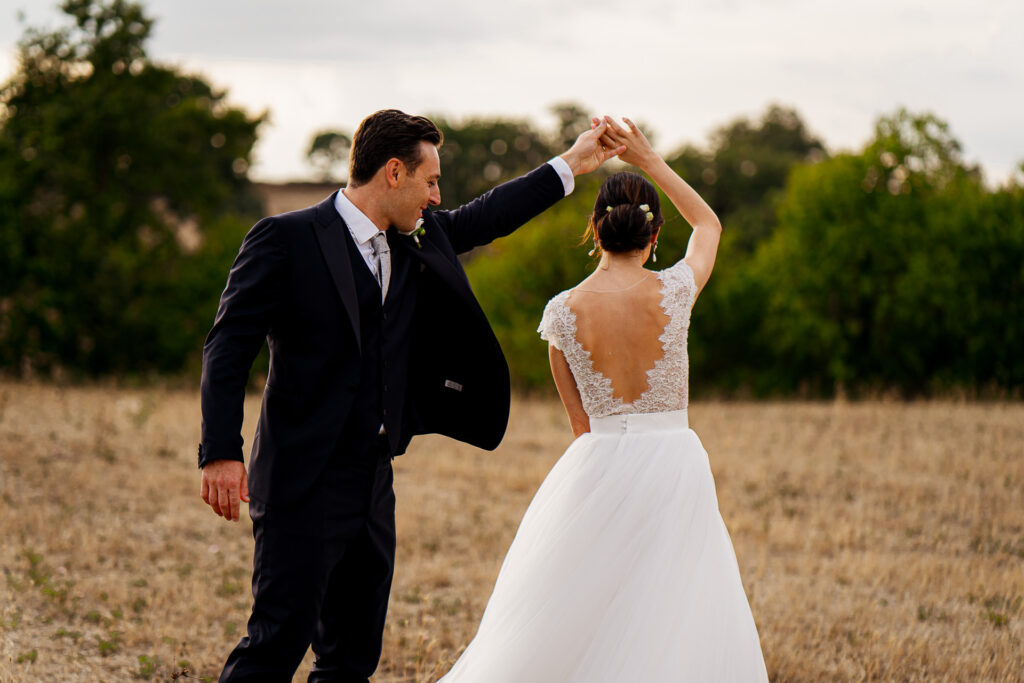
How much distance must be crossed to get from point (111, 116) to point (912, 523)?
22.0 meters

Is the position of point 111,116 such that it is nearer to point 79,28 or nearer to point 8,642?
point 79,28

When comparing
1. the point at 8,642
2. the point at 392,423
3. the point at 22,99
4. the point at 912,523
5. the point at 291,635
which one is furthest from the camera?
the point at 22,99

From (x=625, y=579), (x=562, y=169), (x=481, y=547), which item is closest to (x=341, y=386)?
(x=625, y=579)

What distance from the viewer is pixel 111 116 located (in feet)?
79.8

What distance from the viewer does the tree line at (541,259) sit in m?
22.5

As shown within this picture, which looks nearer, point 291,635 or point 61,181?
point 291,635

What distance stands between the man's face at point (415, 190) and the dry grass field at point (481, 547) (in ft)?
9.10

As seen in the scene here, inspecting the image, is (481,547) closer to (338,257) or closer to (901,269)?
(338,257)

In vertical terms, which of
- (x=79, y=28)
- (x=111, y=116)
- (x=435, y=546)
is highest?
(x=79, y=28)

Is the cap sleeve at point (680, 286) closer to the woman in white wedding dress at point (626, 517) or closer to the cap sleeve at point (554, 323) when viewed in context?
the woman in white wedding dress at point (626, 517)

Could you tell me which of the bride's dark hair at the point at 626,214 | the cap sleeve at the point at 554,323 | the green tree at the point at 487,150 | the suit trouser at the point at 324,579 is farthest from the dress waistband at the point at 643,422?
the green tree at the point at 487,150

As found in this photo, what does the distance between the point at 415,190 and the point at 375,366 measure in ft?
2.29

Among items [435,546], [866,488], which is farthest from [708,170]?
[435,546]

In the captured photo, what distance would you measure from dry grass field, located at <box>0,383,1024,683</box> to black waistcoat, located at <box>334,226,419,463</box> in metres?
2.18
